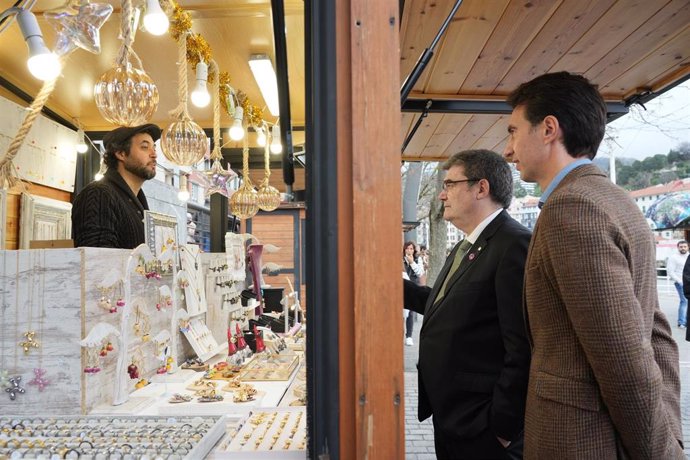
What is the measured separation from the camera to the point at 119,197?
7.38 feet

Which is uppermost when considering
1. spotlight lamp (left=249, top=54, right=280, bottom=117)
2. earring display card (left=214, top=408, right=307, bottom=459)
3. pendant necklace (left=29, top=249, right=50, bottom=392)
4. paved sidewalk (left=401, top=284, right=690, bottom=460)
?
spotlight lamp (left=249, top=54, right=280, bottom=117)

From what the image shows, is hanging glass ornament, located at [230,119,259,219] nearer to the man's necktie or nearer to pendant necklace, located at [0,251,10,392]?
the man's necktie

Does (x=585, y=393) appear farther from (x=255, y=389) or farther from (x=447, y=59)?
(x=447, y=59)

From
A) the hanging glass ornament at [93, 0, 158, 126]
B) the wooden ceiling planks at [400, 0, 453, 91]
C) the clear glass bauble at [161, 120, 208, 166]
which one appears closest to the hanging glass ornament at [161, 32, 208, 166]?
the clear glass bauble at [161, 120, 208, 166]

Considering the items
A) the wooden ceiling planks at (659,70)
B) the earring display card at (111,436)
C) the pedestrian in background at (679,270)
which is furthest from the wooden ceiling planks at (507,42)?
the pedestrian in background at (679,270)

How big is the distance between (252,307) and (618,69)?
106 inches

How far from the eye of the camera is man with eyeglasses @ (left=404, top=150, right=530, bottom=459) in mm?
1514

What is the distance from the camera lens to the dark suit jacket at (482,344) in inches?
59.2

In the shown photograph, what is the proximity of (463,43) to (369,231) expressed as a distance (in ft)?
5.30

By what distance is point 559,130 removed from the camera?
1453 mm

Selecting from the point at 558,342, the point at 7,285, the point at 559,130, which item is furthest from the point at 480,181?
the point at 7,285

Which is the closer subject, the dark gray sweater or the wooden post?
the wooden post

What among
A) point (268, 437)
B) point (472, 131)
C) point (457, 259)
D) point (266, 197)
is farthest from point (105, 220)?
point (472, 131)

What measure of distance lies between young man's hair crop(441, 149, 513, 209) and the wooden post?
129 centimetres
